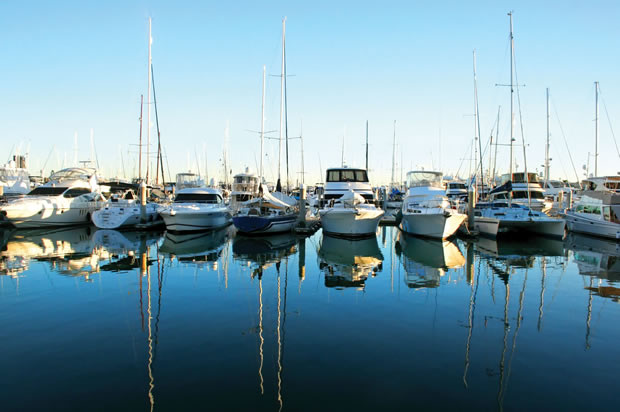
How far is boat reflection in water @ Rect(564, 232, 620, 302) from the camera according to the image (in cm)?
1185

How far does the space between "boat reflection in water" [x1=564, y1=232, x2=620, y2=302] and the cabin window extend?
30.4m

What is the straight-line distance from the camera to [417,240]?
22.8 metres

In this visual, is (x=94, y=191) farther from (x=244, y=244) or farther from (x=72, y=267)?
(x=72, y=267)

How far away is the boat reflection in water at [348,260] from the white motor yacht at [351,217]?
1.77 feet

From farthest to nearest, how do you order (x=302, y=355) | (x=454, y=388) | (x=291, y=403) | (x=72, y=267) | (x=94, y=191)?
(x=94, y=191) → (x=72, y=267) → (x=302, y=355) → (x=454, y=388) → (x=291, y=403)

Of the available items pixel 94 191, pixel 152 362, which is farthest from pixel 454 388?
pixel 94 191

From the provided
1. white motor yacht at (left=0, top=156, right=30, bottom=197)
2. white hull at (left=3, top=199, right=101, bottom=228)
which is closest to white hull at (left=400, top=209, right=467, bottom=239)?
white hull at (left=3, top=199, right=101, bottom=228)

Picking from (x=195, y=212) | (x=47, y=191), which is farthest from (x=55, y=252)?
(x=47, y=191)

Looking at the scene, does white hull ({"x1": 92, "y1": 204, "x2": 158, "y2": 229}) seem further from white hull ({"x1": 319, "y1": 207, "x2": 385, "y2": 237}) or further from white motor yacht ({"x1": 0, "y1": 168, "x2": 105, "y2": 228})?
white hull ({"x1": 319, "y1": 207, "x2": 385, "y2": 237})

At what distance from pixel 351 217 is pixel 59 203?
65.5 feet

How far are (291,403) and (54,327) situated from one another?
5.71 meters

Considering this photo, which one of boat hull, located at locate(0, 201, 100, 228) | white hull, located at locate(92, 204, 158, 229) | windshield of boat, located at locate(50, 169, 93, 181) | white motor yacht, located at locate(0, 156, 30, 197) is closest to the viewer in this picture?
boat hull, located at locate(0, 201, 100, 228)

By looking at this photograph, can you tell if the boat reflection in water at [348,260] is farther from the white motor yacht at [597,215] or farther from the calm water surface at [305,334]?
the white motor yacht at [597,215]

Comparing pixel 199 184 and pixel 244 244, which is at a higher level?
pixel 199 184
